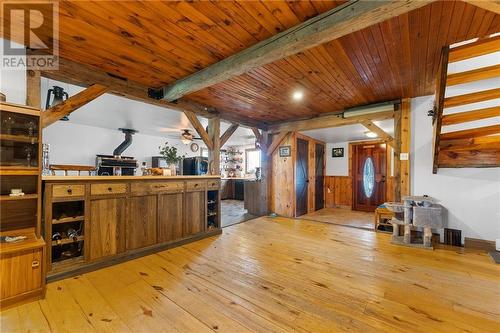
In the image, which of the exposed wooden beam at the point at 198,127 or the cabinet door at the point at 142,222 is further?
the exposed wooden beam at the point at 198,127

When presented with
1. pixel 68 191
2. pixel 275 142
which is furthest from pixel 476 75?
pixel 68 191

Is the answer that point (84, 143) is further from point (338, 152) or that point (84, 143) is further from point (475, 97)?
point (475, 97)

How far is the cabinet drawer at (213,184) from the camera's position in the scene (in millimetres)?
3754

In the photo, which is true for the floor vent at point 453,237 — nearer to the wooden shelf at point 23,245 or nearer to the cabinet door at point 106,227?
the cabinet door at point 106,227

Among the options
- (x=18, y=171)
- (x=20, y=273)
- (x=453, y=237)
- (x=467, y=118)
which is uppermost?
(x=467, y=118)

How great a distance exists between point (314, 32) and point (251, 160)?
25.4 feet

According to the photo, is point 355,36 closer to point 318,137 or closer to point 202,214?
point 202,214

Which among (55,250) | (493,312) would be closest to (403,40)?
(493,312)

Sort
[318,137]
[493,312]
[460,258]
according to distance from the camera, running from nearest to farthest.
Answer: [493,312] → [460,258] → [318,137]

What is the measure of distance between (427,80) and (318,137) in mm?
3455

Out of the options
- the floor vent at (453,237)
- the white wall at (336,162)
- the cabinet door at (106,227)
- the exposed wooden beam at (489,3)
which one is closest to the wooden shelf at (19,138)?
the cabinet door at (106,227)

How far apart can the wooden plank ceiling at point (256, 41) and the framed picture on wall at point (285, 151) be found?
81.6 inches

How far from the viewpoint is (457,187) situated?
328 centimetres

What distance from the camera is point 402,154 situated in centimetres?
367
